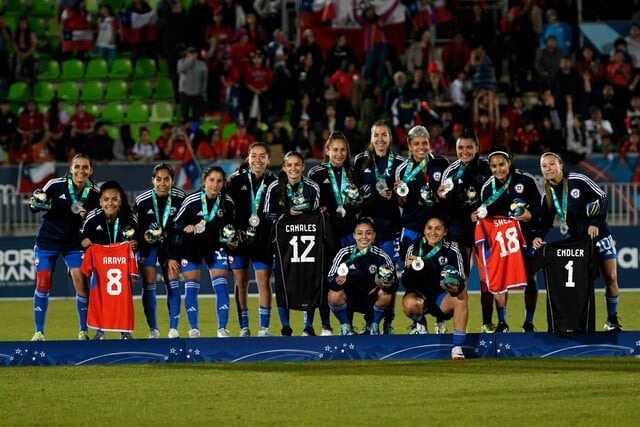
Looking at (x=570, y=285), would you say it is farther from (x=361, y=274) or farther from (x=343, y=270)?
(x=343, y=270)

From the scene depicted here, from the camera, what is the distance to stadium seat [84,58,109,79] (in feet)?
78.5

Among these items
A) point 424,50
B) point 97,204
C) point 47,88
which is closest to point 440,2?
point 424,50

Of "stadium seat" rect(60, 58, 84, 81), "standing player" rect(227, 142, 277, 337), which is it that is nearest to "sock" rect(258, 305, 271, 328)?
"standing player" rect(227, 142, 277, 337)

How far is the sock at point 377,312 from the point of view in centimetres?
1172

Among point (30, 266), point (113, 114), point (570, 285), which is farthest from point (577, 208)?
point (113, 114)

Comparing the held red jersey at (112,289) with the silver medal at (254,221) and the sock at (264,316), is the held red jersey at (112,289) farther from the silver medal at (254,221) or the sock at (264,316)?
the sock at (264,316)

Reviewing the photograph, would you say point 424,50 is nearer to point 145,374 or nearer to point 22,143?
point 22,143

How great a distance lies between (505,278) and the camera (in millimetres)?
11422

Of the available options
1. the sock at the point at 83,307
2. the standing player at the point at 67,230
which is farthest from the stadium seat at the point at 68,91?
the sock at the point at 83,307

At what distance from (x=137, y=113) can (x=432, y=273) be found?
1282cm

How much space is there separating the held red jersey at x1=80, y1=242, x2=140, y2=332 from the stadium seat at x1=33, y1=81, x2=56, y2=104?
12.7 m

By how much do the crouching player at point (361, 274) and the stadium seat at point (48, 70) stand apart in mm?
13731

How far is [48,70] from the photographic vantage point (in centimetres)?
2416

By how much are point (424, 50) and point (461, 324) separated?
12.1m
